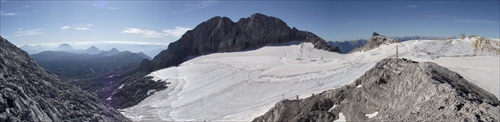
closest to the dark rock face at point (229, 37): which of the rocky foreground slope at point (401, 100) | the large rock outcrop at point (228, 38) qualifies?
the large rock outcrop at point (228, 38)

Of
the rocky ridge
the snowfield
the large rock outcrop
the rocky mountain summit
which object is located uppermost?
the large rock outcrop

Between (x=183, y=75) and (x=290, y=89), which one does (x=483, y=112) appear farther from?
(x=183, y=75)

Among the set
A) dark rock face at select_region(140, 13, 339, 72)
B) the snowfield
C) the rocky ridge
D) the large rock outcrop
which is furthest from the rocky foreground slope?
dark rock face at select_region(140, 13, 339, 72)

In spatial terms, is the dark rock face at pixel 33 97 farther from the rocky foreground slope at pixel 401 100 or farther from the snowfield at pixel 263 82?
the snowfield at pixel 263 82

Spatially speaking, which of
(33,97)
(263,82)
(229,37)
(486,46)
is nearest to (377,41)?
(486,46)

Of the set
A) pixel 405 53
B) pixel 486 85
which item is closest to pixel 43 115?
pixel 486 85

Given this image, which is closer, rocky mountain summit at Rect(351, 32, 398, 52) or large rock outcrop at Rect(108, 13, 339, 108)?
rocky mountain summit at Rect(351, 32, 398, 52)

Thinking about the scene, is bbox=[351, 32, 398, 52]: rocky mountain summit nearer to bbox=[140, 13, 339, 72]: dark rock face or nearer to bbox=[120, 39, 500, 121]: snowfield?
bbox=[120, 39, 500, 121]: snowfield
